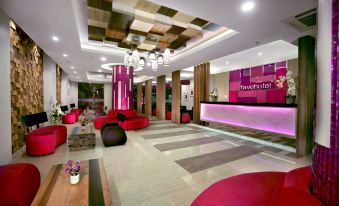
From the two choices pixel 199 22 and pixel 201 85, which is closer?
pixel 199 22

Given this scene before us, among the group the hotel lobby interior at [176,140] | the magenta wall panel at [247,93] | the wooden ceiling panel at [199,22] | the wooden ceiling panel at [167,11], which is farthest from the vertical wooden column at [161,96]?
the wooden ceiling panel at [167,11]

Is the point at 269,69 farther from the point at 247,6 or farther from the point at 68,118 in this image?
the point at 68,118

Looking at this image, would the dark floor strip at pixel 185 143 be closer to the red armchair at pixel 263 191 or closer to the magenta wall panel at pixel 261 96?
the red armchair at pixel 263 191

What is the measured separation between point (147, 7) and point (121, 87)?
5.81 m

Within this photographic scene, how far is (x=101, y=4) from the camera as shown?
333cm

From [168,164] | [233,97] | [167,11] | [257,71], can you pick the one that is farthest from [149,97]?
[168,164]

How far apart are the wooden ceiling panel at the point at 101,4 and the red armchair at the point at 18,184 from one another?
3.22 meters

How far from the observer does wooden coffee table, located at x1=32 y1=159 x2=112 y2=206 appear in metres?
1.59

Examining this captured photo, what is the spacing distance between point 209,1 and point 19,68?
5384 mm

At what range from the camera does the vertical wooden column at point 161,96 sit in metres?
11.3

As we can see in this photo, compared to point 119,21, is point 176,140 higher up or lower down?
lower down

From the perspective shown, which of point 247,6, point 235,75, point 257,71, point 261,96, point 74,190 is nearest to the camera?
point 74,190

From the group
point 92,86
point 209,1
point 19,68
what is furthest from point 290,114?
point 92,86

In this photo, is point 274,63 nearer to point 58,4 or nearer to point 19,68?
point 58,4
